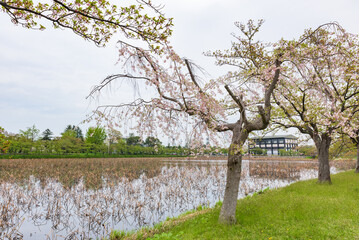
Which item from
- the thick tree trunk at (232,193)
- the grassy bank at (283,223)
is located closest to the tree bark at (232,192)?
the thick tree trunk at (232,193)

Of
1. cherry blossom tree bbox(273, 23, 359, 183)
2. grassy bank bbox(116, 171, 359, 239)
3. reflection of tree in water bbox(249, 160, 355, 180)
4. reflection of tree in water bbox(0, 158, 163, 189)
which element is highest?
cherry blossom tree bbox(273, 23, 359, 183)

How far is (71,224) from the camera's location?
399 inches

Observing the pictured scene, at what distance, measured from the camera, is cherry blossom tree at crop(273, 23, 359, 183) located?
9.10 m

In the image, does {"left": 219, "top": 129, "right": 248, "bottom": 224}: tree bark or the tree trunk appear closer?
{"left": 219, "top": 129, "right": 248, "bottom": 224}: tree bark

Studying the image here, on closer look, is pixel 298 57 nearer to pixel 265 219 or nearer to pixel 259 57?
pixel 259 57

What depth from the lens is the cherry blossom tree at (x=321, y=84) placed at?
9102 millimetres

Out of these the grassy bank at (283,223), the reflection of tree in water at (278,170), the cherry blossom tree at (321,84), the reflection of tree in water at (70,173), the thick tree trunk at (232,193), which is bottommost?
the reflection of tree in water at (278,170)

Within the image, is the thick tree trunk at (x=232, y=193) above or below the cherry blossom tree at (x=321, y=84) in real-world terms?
below

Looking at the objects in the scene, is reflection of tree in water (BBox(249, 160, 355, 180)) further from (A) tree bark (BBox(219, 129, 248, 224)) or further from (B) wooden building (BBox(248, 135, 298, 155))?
(B) wooden building (BBox(248, 135, 298, 155))

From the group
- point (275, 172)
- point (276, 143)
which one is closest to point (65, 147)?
point (275, 172)

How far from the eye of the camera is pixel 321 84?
11.6m

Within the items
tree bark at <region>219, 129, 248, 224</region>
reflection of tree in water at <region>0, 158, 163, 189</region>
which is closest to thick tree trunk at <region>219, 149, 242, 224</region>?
tree bark at <region>219, 129, 248, 224</region>

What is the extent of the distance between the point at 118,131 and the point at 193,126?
118 inches

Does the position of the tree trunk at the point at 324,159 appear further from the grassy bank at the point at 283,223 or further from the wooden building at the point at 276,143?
the wooden building at the point at 276,143
